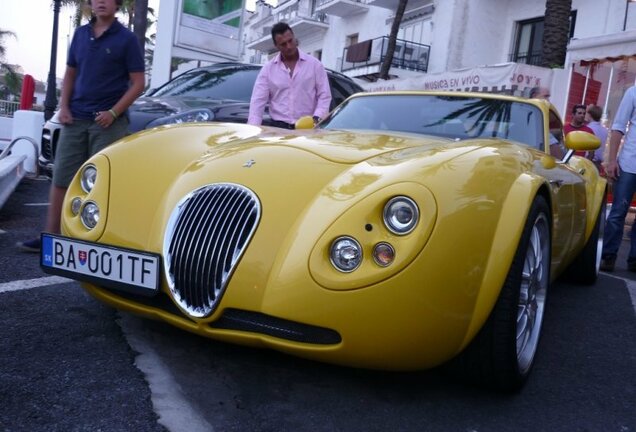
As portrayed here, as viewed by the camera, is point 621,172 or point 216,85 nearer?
point 621,172

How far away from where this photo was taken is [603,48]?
1162cm

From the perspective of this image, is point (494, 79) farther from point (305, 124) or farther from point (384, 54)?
point (384, 54)

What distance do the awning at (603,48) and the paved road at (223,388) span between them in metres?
9.84

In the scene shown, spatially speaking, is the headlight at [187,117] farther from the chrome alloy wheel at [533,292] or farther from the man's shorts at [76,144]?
the chrome alloy wheel at [533,292]

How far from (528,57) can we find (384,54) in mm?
6376

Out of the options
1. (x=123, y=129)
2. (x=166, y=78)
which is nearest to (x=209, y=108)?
(x=123, y=129)

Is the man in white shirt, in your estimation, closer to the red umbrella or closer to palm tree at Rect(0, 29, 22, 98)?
the red umbrella

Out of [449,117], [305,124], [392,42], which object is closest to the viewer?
[449,117]

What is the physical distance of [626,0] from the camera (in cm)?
1555

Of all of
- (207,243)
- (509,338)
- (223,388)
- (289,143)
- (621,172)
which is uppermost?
(621,172)

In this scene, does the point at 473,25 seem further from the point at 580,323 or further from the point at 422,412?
the point at 422,412

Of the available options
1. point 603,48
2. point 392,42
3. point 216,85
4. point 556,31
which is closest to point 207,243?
point 216,85

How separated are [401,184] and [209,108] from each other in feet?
12.3

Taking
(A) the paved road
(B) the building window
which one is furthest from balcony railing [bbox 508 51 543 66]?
(A) the paved road
